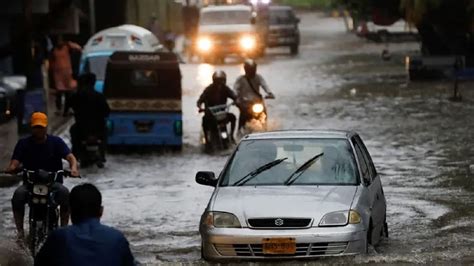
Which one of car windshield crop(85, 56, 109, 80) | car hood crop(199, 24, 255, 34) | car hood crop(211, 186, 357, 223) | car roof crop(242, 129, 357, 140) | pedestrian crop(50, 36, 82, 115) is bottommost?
car hood crop(199, 24, 255, 34)

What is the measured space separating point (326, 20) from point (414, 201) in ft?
281

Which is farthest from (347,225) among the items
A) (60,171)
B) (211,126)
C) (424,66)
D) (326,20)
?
(326,20)

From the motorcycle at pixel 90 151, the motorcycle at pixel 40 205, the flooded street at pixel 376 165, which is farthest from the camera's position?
the motorcycle at pixel 90 151

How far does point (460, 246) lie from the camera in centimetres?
1424

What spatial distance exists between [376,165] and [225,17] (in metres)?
34.4

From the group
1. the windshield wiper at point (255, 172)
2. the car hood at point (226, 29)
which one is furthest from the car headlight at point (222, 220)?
the car hood at point (226, 29)

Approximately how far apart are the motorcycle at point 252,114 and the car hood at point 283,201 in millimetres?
12085

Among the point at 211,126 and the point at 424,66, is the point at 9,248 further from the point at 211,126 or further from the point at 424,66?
the point at 424,66

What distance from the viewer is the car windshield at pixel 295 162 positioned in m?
13.5

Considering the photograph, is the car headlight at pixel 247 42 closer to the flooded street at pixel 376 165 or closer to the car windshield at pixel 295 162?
the flooded street at pixel 376 165

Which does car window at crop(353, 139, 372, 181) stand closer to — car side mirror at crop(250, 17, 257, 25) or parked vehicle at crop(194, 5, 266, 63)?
parked vehicle at crop(194, 5, 266, 63)

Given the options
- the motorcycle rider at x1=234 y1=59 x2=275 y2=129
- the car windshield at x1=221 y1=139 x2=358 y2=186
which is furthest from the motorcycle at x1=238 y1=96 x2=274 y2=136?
the car windshield at x1=221 y1=139 x2=358 y2=186

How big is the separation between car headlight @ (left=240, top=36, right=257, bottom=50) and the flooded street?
28.0 ft

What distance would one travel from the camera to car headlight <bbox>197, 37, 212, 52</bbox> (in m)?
54.0
